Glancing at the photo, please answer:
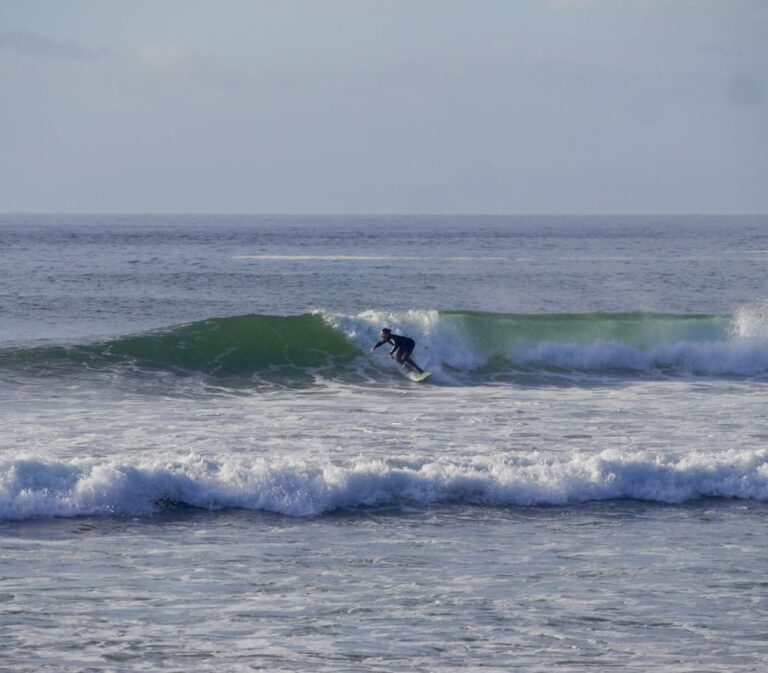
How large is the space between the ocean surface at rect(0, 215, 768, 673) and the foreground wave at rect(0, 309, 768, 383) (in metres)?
0.10

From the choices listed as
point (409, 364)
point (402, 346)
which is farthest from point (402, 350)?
point (409, 364)

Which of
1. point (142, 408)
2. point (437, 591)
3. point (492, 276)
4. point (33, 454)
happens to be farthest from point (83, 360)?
point (492, 276)

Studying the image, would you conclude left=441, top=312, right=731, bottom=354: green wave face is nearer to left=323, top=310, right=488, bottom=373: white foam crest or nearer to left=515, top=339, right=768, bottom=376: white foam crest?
left=323, top=310, right=488, bottom=373: white foam crest

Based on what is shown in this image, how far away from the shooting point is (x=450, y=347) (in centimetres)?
2833

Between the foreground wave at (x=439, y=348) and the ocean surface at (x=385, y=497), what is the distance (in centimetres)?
10

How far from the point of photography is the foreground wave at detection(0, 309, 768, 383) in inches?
1014

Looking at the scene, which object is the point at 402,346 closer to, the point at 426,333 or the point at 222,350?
the point at 426,333

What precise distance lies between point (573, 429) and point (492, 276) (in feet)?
124

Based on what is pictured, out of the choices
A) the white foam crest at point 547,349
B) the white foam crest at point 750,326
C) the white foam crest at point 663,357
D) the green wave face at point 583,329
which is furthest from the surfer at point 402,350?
the white foam crest at point 750,326

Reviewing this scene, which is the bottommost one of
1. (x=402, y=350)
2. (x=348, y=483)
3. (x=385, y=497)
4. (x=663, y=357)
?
(x=385, y=497)

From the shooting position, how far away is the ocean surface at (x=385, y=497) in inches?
378

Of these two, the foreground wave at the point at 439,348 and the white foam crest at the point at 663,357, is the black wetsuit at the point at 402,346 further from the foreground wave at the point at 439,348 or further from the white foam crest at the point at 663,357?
the white foam crest at the point at 663,357

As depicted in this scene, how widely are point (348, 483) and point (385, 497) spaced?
458mm

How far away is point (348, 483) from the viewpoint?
46.6 ft
